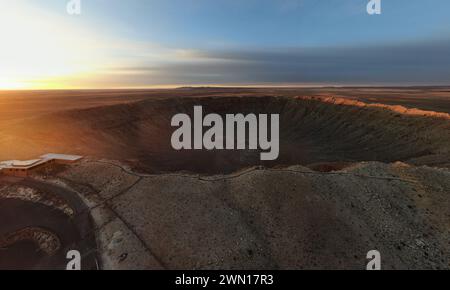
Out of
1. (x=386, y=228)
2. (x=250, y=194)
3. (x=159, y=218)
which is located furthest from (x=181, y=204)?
(x=386, y=228)

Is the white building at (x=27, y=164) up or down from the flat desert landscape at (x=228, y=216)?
up

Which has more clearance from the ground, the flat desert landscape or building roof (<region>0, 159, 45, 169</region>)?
building roof (<region>0, 159, 45, 169</region>)

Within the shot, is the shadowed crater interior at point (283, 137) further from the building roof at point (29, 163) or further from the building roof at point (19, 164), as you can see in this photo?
A: the building roof at point (19, 164)

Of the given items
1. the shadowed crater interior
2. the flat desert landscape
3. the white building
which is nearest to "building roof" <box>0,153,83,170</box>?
the white building

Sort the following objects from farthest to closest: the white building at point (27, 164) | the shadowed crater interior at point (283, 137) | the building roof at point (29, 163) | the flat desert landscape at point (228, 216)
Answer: the shadowed crater interior at point (283, 137) → the building roof at point (29, 163) → the white building at point (27, 164) → the flat desert landscape at point (228, 216)

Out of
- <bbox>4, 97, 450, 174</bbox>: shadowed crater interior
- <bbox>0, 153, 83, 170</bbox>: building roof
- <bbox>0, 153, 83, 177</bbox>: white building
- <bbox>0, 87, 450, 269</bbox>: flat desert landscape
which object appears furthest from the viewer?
<bbox>4, 97, 450, 174</bbox>: shadowed crater interior

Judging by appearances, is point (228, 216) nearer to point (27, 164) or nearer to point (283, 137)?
point (27, 164)

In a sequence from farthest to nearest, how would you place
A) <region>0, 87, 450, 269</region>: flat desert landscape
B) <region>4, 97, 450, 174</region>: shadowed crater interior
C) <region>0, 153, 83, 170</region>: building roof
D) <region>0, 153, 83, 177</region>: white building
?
<region>4, 97, 450, 174</region>: shadowed crater interior
<region>0, 153, 83, 170</region>: building roof
<region>0, 153, 83, 177</region>: white building
<region>0, 87, 450, 269</region>: flat desert landscape

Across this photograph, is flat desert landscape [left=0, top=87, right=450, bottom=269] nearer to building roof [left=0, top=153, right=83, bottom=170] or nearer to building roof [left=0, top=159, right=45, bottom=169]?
building roof [left=0, top=153, right=83, bottom=170]

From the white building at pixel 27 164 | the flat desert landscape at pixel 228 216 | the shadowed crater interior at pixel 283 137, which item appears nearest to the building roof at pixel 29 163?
the white building at pixel 27 164

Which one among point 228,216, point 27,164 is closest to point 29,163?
point 27,164
